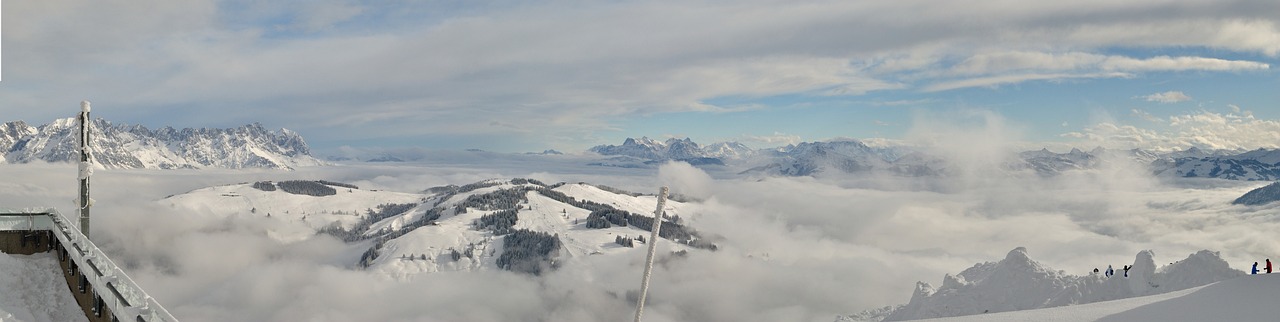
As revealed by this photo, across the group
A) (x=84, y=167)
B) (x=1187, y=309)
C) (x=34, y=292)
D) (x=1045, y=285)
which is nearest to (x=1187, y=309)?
(x=1187, y=309)

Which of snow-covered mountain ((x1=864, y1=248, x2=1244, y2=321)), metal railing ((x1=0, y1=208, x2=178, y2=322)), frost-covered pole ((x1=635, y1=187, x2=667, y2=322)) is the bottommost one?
snow-covered mountain ((x1=864, y1=248, x2=1244, y2=321))

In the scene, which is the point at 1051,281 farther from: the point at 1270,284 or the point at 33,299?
the point at 33,299

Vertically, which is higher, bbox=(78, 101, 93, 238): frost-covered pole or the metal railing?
bbox=(78, 101, 93, 238): frost-covered pole

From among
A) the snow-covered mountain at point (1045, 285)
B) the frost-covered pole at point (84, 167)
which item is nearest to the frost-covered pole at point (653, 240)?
the frost-covered pole at point (84, 167)

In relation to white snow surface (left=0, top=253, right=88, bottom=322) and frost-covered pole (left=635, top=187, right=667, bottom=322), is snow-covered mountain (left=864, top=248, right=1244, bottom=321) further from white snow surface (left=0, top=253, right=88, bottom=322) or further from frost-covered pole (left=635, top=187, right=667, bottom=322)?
white snow surface (left=0, top=253, right=88, bottom=322)

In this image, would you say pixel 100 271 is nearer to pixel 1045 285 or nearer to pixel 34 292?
pixel 34 292

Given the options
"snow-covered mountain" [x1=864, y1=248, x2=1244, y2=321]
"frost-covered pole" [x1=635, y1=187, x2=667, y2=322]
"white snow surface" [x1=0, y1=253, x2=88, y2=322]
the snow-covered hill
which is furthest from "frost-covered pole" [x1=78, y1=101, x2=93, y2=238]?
"snow-covered mountain" [x1=864, y1=248, x2=1244, y2=321]
